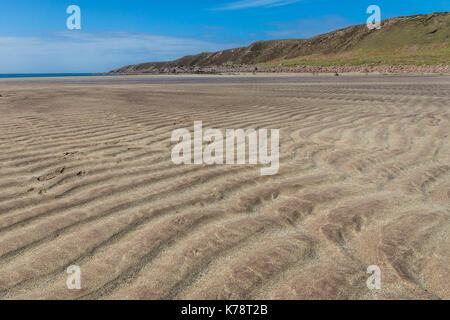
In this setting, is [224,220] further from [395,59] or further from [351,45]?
[351,45]

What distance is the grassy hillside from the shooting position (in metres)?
50.1

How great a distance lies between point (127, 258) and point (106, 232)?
0.92ft

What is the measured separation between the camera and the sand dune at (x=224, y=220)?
1.35 m

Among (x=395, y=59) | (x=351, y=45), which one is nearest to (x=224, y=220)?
(x=395, y=59)

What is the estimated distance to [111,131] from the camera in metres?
4.06

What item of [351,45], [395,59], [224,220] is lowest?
[224,220]

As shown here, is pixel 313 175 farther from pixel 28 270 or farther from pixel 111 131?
pixel 111 131

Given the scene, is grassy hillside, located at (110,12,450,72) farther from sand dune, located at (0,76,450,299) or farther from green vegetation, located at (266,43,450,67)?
sand dune, located at (0,76,450,299)

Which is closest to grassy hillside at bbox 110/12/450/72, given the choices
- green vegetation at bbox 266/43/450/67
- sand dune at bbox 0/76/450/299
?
green vegetation at bbox 266/43/450/67

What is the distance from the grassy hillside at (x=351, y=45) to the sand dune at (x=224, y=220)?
3893cm

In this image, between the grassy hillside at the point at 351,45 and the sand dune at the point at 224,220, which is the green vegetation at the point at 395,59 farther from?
the sand dune at the point at 224,220

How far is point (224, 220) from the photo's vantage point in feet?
6.12

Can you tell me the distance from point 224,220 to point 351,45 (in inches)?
2878
